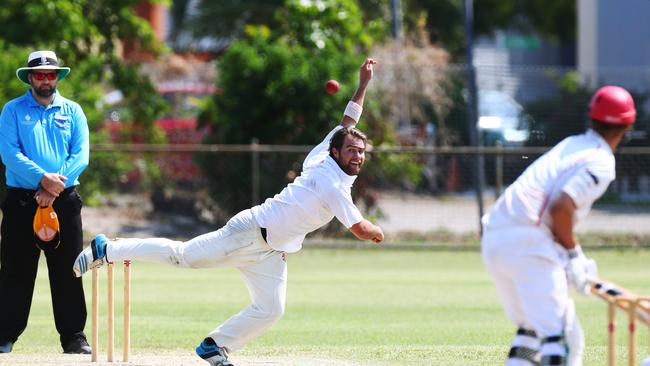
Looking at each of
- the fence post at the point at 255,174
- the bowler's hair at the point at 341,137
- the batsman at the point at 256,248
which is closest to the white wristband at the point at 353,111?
the batsman at the point at 256,248

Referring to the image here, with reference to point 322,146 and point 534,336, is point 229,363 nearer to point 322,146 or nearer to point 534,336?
point 322,146

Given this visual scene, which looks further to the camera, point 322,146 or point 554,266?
point 322,146

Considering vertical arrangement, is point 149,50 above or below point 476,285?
above

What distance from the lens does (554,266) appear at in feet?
21.9

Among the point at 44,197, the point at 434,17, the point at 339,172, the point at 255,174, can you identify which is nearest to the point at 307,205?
the point at 339,172

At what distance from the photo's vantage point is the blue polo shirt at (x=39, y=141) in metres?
9.41

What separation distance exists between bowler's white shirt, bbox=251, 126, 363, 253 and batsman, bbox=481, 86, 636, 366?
1.60m

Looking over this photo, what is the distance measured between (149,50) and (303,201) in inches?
628

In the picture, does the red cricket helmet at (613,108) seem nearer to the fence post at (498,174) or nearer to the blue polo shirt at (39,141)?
the blue polo shirt at (39,141)

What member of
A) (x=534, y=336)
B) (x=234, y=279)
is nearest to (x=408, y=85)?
(x=234, y=279)

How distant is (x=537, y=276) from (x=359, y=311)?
6152 mm

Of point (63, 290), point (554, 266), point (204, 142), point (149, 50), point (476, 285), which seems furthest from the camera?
point (149, 50)

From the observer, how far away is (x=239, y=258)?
854 cm

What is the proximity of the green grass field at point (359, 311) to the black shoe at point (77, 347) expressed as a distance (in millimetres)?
255
